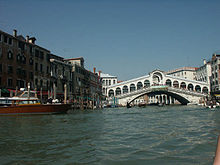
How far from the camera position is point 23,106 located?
1512 cm

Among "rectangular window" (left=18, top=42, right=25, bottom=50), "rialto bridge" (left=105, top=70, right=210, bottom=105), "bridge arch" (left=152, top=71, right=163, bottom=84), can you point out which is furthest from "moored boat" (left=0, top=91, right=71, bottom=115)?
"bridge arch" (left=152, top=71, right=163, bottom=84)

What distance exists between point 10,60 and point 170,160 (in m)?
21.3

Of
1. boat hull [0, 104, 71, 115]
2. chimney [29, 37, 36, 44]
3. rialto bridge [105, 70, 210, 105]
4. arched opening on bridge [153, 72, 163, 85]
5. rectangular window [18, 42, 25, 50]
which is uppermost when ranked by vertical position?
chimney [29, 37, 36, 44]

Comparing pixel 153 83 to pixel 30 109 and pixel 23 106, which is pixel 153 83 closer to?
pixel 30 109

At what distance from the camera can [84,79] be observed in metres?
36.8

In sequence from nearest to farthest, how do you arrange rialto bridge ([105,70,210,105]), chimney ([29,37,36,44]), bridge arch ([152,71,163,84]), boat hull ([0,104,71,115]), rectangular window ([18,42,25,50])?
boat hull ([0,104,71,115])
rectangular window ([18,42,25,50])
chimney ([29,37,36,44])
rialto bridge ([105,70,210,105])
bridge arch ([152,71,163,84])

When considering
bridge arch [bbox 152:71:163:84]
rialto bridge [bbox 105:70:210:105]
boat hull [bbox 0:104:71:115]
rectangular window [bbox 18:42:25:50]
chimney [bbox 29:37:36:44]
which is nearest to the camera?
boat hull [bbox 0:104:71:115]

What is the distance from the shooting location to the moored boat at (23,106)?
49.0 feet

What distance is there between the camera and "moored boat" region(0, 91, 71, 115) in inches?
588

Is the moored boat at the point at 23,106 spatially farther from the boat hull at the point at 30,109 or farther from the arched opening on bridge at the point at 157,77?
the arched opening on bridge at the point at 157,77

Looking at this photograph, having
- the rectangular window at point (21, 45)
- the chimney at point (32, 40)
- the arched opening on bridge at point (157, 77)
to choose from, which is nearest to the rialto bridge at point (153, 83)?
the arched opening on bridge at point (157, 77)

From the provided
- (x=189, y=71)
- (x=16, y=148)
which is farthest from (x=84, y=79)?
(x=189, y=71)

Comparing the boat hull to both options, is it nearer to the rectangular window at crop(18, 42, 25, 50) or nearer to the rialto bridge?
the rectangular window at crop(18, 42, 25, 50)

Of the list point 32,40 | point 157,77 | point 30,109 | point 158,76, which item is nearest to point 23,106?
point 30,109
